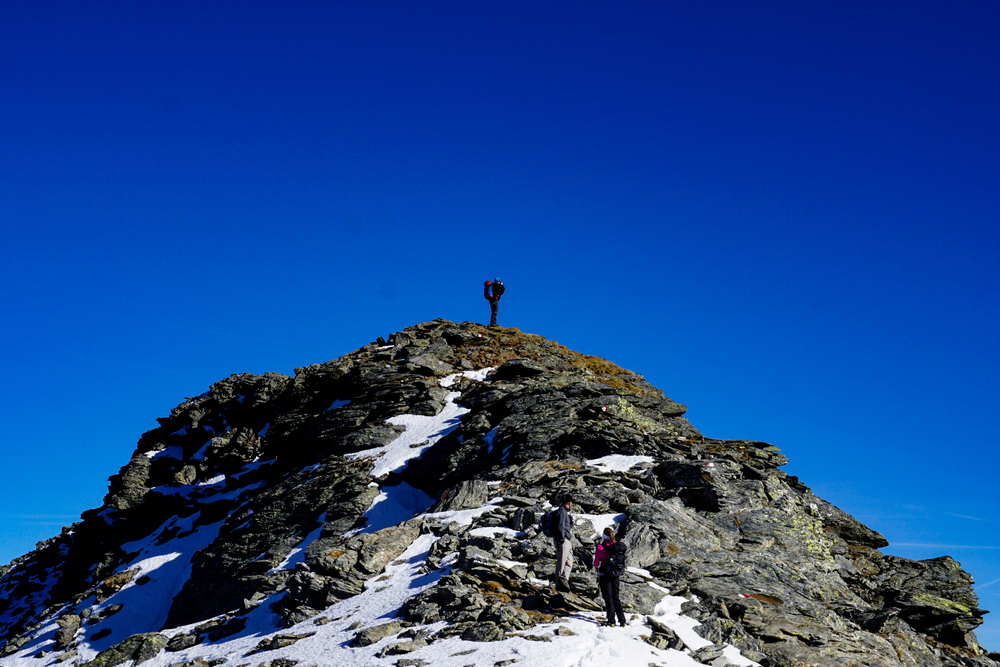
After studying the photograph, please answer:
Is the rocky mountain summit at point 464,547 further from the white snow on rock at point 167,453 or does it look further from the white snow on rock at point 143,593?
the white snow on rock at point 167,453

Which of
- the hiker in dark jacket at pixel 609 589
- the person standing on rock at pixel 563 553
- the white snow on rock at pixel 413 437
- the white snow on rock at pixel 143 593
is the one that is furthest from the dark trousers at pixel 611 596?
the white snow on rock at pixel 143 593

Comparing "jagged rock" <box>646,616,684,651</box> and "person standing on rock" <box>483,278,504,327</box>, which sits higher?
"person standing on rock" <box>483,278,504,327</box>

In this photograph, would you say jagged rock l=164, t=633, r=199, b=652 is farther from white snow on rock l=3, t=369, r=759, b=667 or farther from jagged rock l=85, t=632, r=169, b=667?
jagged rock l=85, t=632, r=169, b=667

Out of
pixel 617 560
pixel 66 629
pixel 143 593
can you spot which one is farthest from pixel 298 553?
pixel 617 560

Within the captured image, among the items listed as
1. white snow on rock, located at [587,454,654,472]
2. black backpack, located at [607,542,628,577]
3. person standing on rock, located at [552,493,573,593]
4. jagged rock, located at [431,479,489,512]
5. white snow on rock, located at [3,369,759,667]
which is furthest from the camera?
white snow on rock, located at [587,454,654,472]

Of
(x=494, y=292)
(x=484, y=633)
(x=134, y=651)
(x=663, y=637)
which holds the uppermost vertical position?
(x=494, y=292)

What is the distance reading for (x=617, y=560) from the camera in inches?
568

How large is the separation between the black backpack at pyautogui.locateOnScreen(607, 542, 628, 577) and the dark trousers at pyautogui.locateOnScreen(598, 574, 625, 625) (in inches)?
6.1

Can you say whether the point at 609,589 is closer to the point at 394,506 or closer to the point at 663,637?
the point at 663,637

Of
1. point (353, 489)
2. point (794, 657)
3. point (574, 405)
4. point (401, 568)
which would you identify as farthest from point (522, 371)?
point (794, 657)

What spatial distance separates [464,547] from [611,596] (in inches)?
196

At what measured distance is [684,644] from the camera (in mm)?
14078

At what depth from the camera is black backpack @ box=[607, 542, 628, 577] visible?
14265 millimetres

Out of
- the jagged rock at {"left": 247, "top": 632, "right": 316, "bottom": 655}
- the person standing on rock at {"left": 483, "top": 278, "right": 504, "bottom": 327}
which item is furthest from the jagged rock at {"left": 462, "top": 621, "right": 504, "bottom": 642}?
the person standing on rock at {"left": 483, "top": 278, "right": 504, "bottom": 327}
